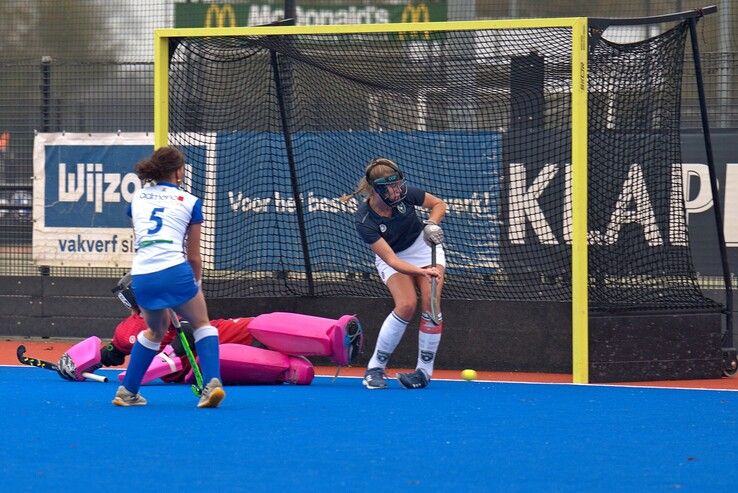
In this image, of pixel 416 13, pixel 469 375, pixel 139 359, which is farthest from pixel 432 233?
pixel 416 13

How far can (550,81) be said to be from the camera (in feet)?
34.7

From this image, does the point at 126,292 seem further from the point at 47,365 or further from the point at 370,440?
the point at 370,440

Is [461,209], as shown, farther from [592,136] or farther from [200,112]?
[200,112]

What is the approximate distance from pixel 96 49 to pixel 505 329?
791 cm

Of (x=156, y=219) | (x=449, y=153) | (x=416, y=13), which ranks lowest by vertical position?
(x=156, y=219)

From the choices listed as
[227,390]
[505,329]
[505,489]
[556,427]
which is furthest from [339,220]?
[505,489]

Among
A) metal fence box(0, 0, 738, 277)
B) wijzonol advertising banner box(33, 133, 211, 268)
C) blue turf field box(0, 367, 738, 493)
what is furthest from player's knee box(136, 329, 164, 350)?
metal fence box(0, 0, 738, 277)

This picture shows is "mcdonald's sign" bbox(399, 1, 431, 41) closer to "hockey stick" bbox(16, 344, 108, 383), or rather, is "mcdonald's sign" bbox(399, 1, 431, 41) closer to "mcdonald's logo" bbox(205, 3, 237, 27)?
"mcdonald's logo" bbox(205, 3, 237, 27)

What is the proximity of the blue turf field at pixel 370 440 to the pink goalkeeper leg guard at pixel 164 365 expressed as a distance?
0.13 m

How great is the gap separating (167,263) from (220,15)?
12506mm

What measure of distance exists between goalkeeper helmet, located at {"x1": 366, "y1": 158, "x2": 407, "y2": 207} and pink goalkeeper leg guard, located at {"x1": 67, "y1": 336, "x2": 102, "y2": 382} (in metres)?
2.24

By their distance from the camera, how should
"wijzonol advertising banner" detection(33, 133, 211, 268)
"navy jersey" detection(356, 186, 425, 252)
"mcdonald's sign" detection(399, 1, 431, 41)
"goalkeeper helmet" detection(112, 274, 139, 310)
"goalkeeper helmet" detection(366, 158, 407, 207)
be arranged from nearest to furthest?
"goalkeeper helmet" detection(366, 158, 407, 207) < "navy jersey" detection(356, 186, 425, 252) < "goalkeeper helmet" detection(112, 274, 139, 310) < "wijzonol advertising banner" detection(33, 133, 211, 268) < "mcdonald's sign" detection(399, 1, 431, 41)

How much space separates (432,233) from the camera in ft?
30.4

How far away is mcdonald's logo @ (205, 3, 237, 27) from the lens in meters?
19.4
